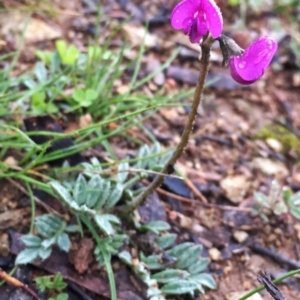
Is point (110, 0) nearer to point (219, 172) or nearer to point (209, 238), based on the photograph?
point (219, 172)

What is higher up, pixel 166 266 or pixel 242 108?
pixel 242 108

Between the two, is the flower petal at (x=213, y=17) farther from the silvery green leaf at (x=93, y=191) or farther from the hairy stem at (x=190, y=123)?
the silvery green leaf at (x=93, y=191)

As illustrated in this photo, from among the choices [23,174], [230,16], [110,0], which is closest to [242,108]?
[230,16]

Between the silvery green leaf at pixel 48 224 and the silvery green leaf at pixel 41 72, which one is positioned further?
the silvery green leaf at pixel 41 72

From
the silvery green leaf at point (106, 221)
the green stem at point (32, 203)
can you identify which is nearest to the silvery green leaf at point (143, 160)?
the silvery green leaf at point (106, 221)

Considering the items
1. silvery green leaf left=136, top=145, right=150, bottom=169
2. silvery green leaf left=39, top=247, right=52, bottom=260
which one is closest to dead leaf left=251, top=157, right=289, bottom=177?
silvery green leaf left=136, top=145, right=150, bottom=169

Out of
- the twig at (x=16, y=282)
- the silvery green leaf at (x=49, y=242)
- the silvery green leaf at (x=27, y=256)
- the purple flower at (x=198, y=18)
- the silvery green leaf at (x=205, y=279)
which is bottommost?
the twig at (x=16, y=282)

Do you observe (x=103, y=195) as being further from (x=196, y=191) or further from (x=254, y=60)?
(x=254, y=60)

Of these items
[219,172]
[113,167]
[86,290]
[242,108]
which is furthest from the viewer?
[242,108]
